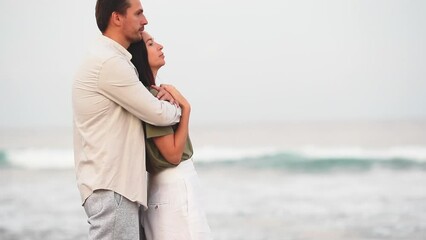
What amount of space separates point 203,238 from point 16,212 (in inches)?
230

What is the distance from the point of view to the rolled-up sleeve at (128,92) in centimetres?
248

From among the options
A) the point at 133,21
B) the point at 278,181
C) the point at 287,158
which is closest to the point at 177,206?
the point at 133,21

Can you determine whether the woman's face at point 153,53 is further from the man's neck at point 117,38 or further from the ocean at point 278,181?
the ocean at point 278,181

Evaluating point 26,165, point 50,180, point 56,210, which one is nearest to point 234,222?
point 56,210

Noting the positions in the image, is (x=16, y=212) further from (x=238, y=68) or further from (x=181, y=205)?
(x=238, y=68)

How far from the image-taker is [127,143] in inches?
99.1

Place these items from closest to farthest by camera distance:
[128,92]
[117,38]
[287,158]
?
1. [128,92]
2. [117,38]
3. [287,158]

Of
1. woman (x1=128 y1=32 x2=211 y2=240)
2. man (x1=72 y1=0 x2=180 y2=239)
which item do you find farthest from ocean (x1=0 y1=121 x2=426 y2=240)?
man (x1=72 y1=0 x2=180 y2=239)

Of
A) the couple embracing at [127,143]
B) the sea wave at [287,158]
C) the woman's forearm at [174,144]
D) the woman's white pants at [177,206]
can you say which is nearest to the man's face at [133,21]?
the couple embracing at [127,143]

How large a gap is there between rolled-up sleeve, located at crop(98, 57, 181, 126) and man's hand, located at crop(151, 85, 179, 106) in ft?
0.27

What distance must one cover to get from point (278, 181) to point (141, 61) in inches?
342

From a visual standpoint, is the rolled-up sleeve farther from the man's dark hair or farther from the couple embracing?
the man's dark hair

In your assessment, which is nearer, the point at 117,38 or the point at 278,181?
the point at 117,38

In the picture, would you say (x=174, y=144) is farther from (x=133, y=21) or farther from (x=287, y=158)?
(x=287, y=158)
